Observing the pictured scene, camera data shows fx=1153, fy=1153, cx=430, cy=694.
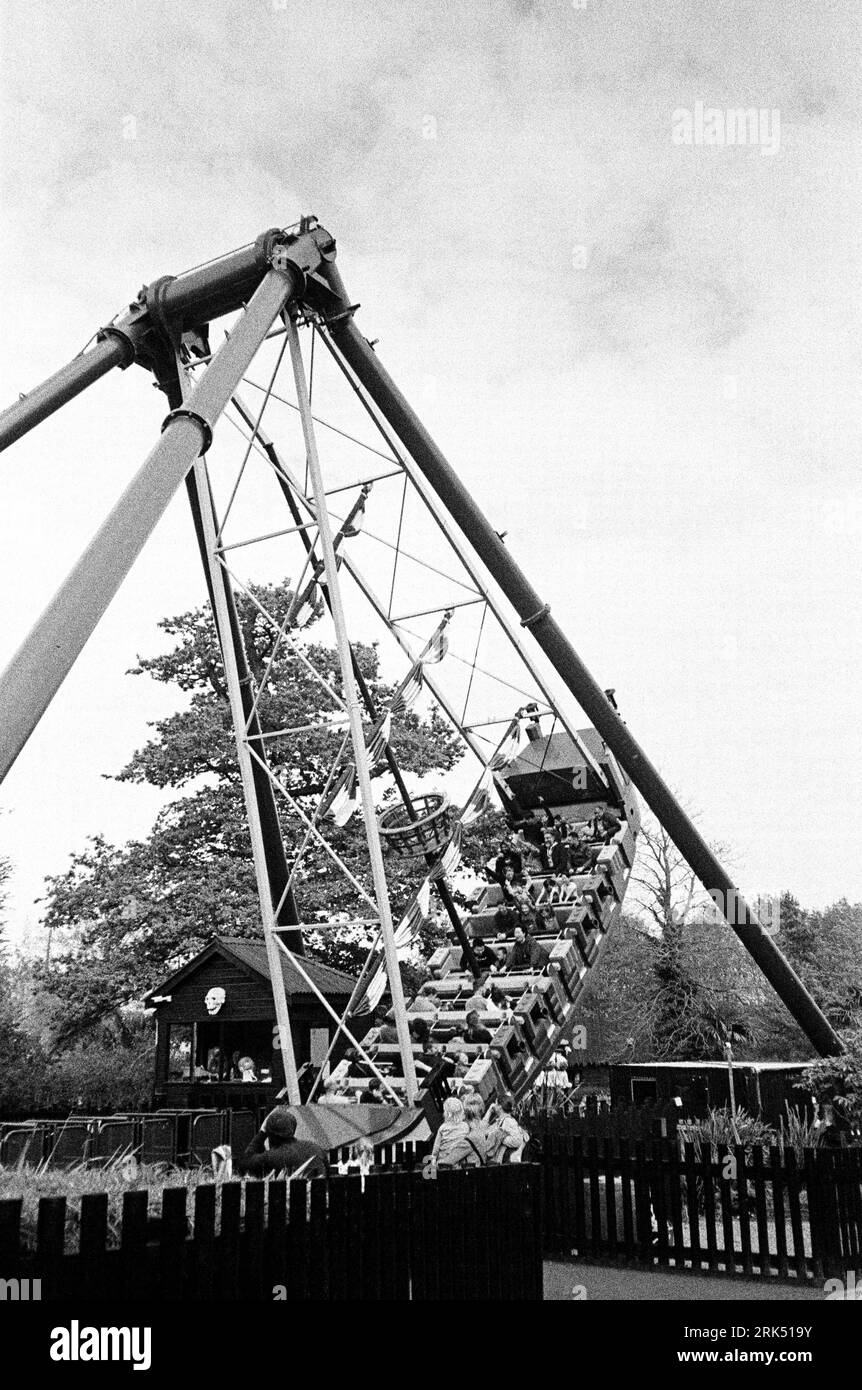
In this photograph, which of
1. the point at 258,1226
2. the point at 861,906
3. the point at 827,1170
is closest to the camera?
the point at 258,1226

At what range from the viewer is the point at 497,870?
63.2 ft

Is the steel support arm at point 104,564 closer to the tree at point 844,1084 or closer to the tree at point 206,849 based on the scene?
the tree at point 844,1084

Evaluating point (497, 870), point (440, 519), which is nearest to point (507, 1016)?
point (497, 870)

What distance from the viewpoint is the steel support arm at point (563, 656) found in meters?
16.0

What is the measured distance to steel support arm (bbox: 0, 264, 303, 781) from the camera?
23.1 ft

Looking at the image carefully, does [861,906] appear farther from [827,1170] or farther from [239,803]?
[827,1170]

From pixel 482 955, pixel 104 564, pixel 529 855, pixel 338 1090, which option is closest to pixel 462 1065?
pixel 338 1090

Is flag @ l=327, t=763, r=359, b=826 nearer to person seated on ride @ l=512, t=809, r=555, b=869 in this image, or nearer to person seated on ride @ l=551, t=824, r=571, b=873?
person seated on ride @ l=551, t=824, r=571, b=873

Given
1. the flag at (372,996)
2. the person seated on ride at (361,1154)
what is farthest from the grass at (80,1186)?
the flag at (372,996)

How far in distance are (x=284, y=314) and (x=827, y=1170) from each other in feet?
37.3

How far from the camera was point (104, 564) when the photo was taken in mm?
8023

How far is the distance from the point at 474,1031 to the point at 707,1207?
4.58 metres

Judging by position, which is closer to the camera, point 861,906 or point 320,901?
point 320,901

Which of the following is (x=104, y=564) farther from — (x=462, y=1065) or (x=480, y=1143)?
(x=462, y=1065)
